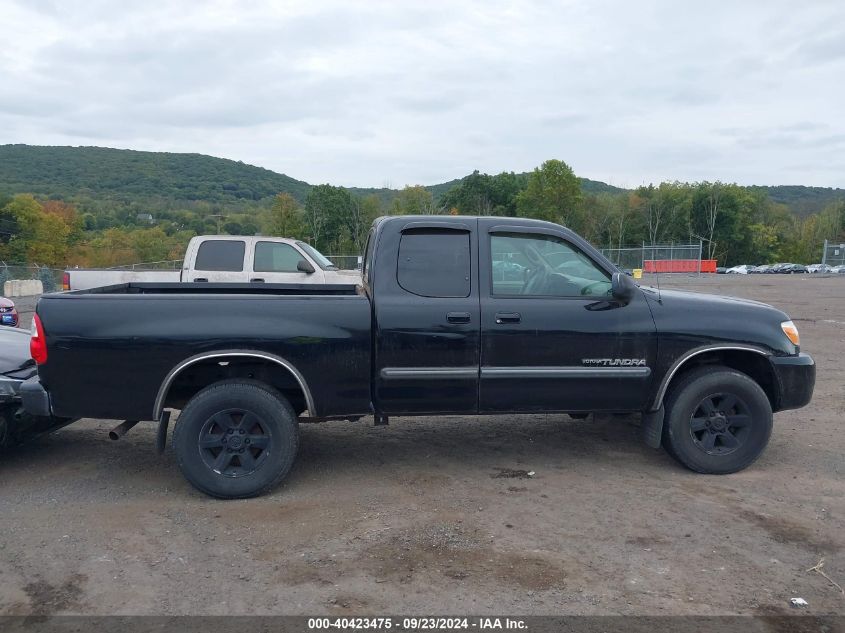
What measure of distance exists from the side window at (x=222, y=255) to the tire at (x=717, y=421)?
783cm

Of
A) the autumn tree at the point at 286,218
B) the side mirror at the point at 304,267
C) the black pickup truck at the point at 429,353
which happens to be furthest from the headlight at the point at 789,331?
the autumn tree at the point at 286,218

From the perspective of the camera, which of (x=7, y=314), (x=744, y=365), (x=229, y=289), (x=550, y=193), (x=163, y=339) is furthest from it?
(x=550, y=193)

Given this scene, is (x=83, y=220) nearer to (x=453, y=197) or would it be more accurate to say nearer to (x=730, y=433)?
(x=453, y=197)

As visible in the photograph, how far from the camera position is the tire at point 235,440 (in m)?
4.79

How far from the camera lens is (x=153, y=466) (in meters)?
5.61

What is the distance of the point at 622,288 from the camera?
510cm

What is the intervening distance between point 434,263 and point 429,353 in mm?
696

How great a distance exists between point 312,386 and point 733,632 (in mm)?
2943

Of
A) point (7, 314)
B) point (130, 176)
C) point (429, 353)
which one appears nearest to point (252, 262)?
point (7, 314)

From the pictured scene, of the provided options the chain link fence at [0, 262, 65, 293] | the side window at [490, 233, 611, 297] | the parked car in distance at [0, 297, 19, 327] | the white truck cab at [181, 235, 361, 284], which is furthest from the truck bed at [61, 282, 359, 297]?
the chain link fence at [0, 262, 65, 293]

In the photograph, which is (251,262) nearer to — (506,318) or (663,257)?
(506,318)

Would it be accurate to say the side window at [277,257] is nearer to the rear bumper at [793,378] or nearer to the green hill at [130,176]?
the rear bumper at [793,378]

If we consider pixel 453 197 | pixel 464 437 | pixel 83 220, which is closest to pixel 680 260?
pixel 453 197

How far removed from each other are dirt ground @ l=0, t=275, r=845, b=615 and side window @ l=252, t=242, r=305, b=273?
5.44 m
